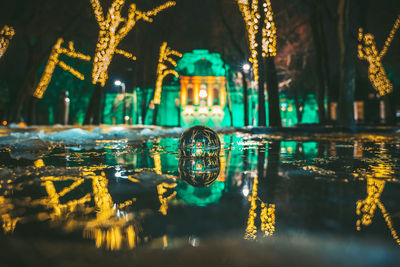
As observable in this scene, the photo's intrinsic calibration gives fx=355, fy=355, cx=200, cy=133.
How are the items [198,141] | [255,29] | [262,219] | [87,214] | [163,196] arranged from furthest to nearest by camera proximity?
[255,29], [198,141], [163,196], [87,214], [262,219]

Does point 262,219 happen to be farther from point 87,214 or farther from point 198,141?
point 198,141

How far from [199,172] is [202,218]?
2296 mm

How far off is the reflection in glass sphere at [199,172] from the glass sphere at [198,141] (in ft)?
5.84

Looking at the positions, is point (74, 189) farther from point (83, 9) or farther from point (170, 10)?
point (170, 10)

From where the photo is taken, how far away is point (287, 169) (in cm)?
522

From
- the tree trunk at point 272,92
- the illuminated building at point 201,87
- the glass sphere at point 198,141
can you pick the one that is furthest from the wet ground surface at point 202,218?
the illuminated building at point 201,87

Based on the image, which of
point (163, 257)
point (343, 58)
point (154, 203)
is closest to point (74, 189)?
point (154, 203)

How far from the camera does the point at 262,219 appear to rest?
2.54 meters

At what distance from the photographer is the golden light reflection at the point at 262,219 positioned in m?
2.24

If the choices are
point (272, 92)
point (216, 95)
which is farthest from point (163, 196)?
point (216, 95)

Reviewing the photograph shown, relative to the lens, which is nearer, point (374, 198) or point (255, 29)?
point (374, 198)

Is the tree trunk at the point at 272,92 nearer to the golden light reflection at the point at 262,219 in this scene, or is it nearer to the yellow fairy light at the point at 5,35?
the yellow fairy light at the point at 5,35

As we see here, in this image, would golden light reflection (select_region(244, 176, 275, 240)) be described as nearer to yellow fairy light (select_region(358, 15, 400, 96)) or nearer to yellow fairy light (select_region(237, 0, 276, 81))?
yellow fairy light (select_region(237, 0, 276, 81))

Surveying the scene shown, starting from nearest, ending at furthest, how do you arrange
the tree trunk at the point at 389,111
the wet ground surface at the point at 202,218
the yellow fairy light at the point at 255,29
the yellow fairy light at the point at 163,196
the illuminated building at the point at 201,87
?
the wet ground surface at the point at 202,218 → the yellow fairy light at the point at 163,196 → the yellow fairy light at the point at 255,29 → the tree trunk at the point at 389,111 → the illuminated building at the point at 201,87
